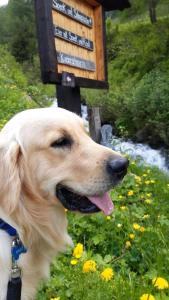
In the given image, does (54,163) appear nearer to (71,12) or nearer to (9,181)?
(9,181)

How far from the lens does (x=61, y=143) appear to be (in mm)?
2701

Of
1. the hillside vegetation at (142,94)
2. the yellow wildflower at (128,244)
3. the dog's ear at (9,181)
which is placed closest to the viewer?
A: the dog's ear at (9,181)

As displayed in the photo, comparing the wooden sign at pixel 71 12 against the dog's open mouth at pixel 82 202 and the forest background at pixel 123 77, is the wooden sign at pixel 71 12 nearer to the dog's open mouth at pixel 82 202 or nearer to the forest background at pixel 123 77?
the forest background at pixel 123 77

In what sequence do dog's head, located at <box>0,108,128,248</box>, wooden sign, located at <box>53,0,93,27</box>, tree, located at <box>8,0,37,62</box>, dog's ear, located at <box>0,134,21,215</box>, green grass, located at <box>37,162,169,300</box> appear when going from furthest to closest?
tree, located at <box>8,0,37,62</box>, wooden sign, located at <box>53,0,93,27</box>, green grass, located at <box>37,162,169,300</box>, dog's head, located at <box>0,108,128,248</box>, dog's ear, located at <box>0,134,21,215</box>

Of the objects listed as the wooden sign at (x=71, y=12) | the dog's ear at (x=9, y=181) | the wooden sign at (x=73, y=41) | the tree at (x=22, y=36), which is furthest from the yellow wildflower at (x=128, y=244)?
the tree at (x=22, y=36)

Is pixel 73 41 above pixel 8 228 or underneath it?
above

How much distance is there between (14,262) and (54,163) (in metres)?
0.63

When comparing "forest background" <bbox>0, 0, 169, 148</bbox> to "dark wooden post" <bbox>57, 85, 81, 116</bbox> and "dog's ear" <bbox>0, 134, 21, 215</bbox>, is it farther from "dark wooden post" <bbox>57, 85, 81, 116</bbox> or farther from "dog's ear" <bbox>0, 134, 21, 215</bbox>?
"dog's ear" <bbox>0, 134, 21, 215</bbox>

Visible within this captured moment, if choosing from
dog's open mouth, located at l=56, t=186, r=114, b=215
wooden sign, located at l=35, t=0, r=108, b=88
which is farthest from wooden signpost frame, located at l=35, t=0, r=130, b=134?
dog's open mouth, located at l=56, t=186, r=114, b=215

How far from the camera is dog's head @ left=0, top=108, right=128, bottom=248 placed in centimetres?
262

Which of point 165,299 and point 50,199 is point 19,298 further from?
point 165,299

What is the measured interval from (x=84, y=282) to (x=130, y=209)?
1.84m

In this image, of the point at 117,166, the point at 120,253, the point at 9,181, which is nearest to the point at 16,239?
the point at 9,181

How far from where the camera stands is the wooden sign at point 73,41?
15.8 feet
